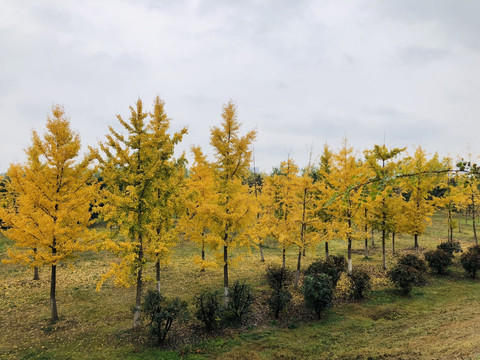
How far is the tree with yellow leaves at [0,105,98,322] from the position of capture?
37.9ft

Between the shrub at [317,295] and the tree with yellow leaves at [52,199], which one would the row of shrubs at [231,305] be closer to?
the shrub at [317,295]

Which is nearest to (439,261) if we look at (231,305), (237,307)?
(237,307)

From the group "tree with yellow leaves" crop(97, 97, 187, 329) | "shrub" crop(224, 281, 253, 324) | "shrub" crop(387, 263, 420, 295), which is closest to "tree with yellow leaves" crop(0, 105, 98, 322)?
"tree with yellow leaves" crop(97, 97, 187, 329)

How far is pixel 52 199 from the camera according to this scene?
11.9 metres

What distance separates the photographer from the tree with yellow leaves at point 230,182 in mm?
13383

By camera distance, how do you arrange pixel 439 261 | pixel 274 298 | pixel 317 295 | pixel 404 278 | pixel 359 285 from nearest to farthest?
pixel 317 295, pixel 274 298, pixel 359 285, pixel 404 278, pixel 439 261

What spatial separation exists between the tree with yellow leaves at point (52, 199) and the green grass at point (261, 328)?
2.00 meters

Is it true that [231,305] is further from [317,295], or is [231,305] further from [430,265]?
[430,265]

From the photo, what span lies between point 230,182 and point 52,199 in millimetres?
8076

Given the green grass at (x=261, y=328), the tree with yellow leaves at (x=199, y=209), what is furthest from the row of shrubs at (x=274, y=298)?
the tree with yellow leaves at (x=199, y=209)

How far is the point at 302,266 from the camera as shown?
2170 centimetres

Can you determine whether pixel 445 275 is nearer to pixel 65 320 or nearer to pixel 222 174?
pixel 222 174

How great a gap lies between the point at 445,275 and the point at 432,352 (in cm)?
1389

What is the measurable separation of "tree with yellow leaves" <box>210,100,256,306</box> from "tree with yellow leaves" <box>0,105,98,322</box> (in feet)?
19.7
